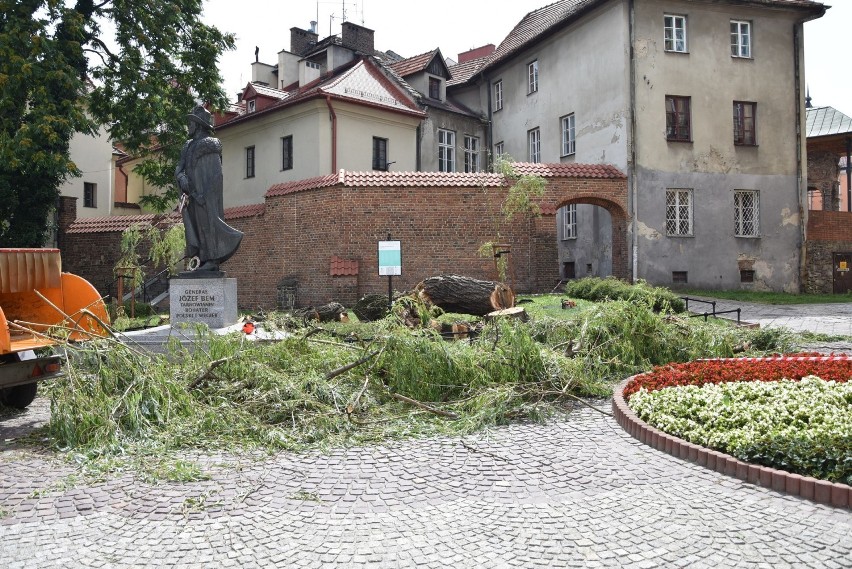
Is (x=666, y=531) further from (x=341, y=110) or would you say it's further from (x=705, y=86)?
(x=341, y=110)

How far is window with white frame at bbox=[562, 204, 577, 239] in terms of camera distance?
1048 inches

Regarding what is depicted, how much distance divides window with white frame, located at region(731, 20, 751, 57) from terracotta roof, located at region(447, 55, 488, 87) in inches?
461

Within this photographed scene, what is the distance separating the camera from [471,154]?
3259 centimetres

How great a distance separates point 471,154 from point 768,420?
2806cm

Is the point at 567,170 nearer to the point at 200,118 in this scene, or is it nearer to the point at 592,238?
the point at 592,238

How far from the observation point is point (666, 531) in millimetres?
3854

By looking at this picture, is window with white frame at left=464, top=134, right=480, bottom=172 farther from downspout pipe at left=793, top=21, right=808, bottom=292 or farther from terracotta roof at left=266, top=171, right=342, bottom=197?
downspout pipe at left=793, top=21, right=808, bottom=292

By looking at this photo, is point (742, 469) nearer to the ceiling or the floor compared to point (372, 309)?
nearer to the floor

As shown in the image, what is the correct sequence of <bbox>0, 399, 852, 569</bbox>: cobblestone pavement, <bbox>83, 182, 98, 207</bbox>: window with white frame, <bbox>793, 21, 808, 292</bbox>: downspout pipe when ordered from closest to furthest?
<bbox>0, 399, 852, 569</bbox>: cobblestone pavement
<bbox>793, 21, 808, 292</bbox>: downspout pipe
<bbox>83, 182, 98, 207</bbox>: window with white frame

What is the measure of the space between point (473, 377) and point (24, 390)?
496cm

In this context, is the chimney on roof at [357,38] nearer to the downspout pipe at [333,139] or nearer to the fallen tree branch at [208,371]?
the downspout pipe at [333,139]

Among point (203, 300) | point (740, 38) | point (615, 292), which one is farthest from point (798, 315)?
point (203, 300)

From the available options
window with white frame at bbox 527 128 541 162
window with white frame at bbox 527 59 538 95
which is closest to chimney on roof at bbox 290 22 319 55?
window with white frame at bbox 527 59 538 95

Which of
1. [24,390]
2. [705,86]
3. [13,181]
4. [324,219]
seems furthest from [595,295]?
[13,181]
